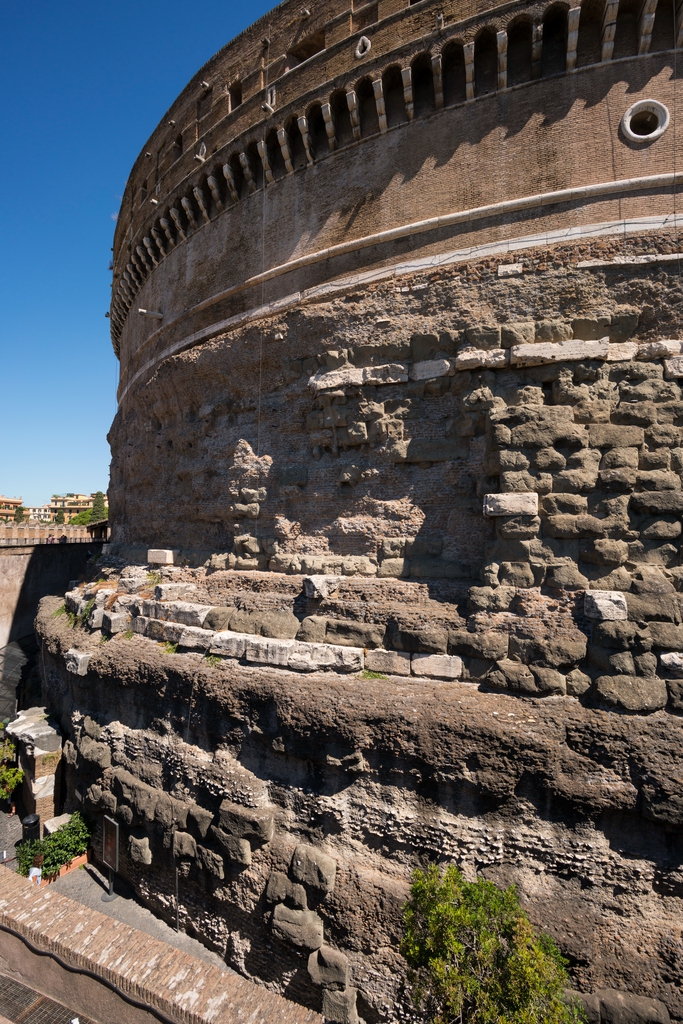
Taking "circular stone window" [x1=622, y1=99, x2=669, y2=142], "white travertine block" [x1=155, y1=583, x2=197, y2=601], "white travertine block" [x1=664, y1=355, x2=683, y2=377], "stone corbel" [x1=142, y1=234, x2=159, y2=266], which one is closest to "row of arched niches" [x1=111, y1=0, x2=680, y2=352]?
"circular stone window" [x1=622, y1=99, x2=669, y2=142]

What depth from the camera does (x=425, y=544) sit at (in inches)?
245

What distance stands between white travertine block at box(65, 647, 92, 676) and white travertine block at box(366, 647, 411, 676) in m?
4.42

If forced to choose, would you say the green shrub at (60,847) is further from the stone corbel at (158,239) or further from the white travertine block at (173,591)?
the stone corbel at (158,239)

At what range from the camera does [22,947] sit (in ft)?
13.6

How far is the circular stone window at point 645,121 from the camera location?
5.87 metres

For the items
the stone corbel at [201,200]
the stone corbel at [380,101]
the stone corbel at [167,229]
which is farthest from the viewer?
the stone corbel at [167,229]

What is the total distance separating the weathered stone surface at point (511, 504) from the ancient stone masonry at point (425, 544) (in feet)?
0.19

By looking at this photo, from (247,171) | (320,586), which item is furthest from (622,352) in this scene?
(247,171)

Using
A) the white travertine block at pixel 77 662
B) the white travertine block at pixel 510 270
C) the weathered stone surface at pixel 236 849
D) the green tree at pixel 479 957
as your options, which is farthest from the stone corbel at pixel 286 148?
the green tree at pixel 479 957

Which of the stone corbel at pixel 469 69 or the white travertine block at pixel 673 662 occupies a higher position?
the stone corbel at pixel 469 69

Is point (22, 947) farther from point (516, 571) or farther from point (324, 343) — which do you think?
point (324, 343)

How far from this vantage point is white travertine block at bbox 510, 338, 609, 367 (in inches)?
215

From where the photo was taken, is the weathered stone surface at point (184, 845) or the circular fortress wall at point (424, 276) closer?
the circular fortress wall at point (424, 276)

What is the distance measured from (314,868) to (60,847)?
14.3 ft
